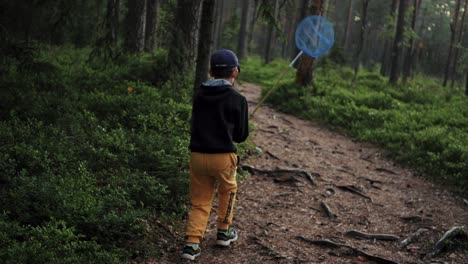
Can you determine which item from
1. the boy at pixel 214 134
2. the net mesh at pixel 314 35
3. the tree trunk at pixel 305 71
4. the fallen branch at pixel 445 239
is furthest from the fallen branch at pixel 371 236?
the tree trunk at pixel 305 71

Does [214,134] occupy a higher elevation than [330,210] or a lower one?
higher

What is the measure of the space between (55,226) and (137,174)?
187 cm

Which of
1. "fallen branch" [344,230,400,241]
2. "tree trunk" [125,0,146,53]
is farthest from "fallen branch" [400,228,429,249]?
"tree trunk" [125,0,146,53]

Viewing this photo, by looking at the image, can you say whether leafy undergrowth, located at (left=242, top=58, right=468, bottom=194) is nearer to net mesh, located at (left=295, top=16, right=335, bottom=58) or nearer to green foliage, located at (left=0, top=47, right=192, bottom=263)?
net mesh, located at (left=295, top=16, right=335, bottom=58)

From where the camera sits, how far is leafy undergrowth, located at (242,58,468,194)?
9.46 m

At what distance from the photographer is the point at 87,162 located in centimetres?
625

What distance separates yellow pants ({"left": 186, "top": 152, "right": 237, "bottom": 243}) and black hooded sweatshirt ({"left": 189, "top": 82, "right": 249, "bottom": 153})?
94 mm

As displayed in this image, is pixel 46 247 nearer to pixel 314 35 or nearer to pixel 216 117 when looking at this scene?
pixel 216 117

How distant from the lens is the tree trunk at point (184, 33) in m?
9.90

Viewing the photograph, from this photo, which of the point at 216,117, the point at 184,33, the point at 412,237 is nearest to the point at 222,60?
the point at 216,117

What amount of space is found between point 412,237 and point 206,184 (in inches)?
121

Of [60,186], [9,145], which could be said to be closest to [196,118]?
[60,186]

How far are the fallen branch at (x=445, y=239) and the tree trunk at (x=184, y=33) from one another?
19.9 feet

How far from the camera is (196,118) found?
15.7ft
